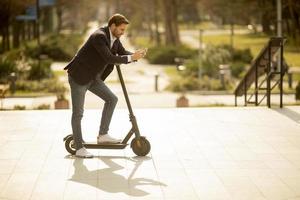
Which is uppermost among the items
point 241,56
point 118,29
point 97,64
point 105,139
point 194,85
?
point 118,29

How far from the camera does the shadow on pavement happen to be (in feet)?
24.3

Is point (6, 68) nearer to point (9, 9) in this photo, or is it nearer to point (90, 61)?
point (9, 9)

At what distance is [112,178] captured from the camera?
26.0ft

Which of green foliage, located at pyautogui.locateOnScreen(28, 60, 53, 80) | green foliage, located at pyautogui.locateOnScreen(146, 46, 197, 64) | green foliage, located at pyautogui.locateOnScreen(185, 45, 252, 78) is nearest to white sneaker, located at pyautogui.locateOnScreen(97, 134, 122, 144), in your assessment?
green foliage, located at pyautogui.locateOnScreen(28, 60, 53, 80)

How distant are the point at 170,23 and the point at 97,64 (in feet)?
145

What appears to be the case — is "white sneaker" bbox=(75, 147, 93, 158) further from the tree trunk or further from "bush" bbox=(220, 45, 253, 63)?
the tree trunk

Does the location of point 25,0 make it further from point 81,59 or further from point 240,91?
point 81,59

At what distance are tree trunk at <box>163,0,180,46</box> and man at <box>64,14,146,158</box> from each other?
141ft

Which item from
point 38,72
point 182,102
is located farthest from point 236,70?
point 182,102

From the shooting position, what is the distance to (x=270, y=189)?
7.40m

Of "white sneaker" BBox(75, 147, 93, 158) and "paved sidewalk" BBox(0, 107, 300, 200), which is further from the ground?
"white sneaker" BBox(75, 147, 93, 158)

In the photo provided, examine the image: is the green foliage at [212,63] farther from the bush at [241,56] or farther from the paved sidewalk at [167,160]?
the paved sidewalk at [167,160]

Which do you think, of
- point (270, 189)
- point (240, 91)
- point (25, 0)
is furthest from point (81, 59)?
point (25, 0)

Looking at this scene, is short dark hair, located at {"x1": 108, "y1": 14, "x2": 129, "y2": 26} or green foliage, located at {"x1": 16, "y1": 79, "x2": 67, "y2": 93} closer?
short dark hair, located at {"x1": 108, "y1": 14, "x2": 129, "y2": 26}
